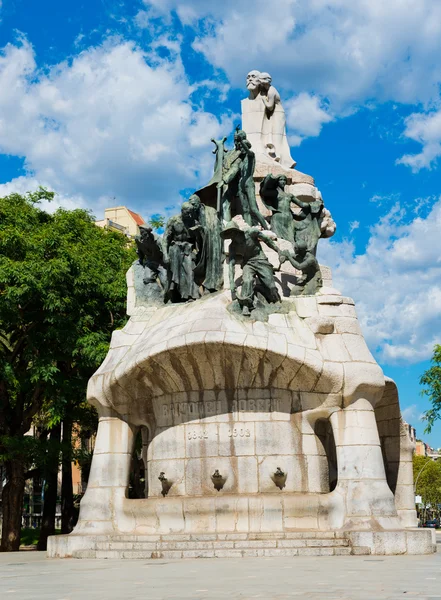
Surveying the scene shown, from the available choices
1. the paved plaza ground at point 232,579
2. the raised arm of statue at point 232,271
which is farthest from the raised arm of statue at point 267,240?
the paved plaza ground at point 232,579

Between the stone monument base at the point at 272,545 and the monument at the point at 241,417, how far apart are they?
25 millimetres

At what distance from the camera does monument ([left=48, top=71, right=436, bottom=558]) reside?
16.0 m

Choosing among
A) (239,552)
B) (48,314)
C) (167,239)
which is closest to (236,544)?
(239,552)

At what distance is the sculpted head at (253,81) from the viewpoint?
2397cm

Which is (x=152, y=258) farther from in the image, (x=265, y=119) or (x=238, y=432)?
(x=265, y=119)

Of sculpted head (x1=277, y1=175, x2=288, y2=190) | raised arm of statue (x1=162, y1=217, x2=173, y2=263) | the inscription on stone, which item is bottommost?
the inscription on stone

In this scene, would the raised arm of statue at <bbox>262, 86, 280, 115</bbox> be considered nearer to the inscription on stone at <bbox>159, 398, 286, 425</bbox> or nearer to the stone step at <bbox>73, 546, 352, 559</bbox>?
the inscription on stone at <bbox>159, 398, 286, 425</bbox>

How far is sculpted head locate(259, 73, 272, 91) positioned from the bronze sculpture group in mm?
3508

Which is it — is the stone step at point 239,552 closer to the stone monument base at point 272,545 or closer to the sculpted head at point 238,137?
the stone monument base at point 272,545

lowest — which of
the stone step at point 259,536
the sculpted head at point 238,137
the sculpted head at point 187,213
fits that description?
the stone step at point 259,536

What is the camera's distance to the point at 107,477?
695 inches

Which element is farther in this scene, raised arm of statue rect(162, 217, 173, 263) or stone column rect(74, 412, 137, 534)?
raised arm of statue rect(162, 217, 173, 263)

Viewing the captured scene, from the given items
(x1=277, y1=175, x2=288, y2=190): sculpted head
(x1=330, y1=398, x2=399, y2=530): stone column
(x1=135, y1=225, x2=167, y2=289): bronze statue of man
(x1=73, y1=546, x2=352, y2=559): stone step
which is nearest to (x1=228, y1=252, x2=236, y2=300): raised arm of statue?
(x1=135, y1=225, x2=167, y2=289): bronze statue of man

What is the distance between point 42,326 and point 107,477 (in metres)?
10.1
